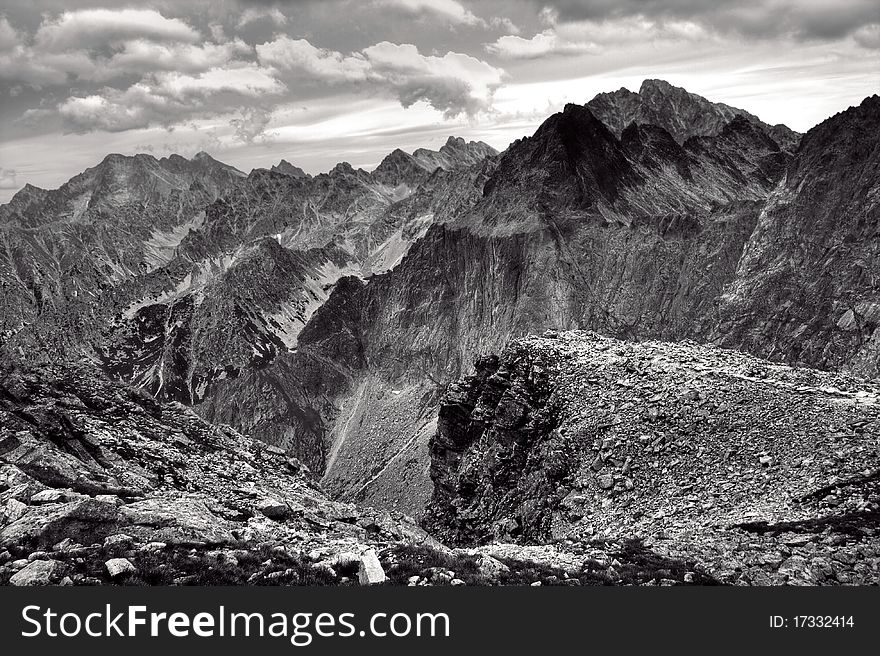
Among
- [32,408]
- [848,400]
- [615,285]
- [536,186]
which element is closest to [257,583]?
[32,408]

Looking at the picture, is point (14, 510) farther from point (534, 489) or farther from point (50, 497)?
point (534, 489)

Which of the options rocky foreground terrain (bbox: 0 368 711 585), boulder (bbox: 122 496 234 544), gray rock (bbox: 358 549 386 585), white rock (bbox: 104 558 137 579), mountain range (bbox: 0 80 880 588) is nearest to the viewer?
white rock (bbox: 104 558 137 579)

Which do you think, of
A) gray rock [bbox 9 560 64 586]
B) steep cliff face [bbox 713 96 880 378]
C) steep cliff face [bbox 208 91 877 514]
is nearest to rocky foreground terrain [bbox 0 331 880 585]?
gray rock [bbox 9 560 64 586]

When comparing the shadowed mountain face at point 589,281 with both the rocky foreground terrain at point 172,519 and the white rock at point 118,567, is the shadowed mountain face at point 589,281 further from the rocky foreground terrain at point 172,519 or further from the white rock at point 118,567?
the white rock at point 118,567

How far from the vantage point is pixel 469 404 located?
58.9 m

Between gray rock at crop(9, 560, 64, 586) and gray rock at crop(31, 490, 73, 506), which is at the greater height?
gray rock at crop(9, 560, 64, 586)

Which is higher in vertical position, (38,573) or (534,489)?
(38,573)

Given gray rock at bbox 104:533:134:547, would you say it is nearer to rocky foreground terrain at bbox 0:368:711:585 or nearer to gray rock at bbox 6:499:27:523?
rocky foreground terrain at bbox 0:368:711:585

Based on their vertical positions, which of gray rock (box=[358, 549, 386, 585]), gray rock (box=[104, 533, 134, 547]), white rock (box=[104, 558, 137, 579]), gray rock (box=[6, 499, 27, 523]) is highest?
white rock (box=[104, 558, 137, 579])

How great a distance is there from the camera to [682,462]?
100 feet

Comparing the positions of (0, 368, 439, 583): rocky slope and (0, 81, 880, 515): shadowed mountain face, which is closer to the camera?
(0, 368, 439, 583): rocky slope

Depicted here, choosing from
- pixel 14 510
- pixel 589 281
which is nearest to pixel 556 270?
pixel 589 281

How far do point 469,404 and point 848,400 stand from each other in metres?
35.5

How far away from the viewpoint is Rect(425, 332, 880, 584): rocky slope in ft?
72.7
